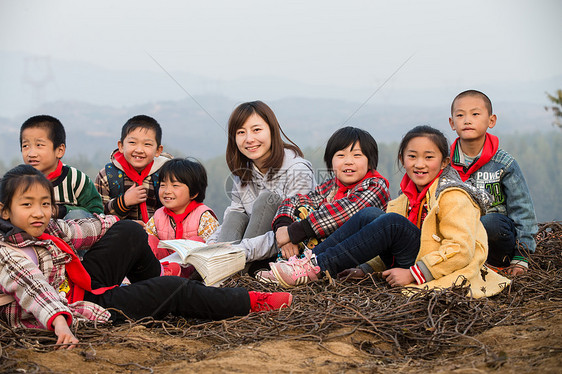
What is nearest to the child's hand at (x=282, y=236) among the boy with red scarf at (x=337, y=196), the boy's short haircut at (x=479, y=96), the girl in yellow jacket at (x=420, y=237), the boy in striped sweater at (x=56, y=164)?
the boy with red scarf at (x=337, y=196)

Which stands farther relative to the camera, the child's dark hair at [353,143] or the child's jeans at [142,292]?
the child's dark hair at [353,143]

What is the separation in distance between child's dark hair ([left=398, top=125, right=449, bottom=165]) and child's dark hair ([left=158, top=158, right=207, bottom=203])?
1.63 meters

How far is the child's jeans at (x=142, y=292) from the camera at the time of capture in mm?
2666

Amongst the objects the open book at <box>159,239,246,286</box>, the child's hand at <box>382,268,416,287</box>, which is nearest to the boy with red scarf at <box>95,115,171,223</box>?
the open book at <box>159,239,246,286</box>

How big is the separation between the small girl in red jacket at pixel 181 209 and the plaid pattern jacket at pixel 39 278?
4.86 ft

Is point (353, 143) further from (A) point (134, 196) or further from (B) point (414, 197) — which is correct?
(A) point (134, 196)

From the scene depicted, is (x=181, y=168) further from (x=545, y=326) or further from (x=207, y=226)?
(x=545, y=326)

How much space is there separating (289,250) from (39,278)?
1744 millimetres

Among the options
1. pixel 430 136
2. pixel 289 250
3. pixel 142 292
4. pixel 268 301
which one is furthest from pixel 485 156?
pixel 142 292

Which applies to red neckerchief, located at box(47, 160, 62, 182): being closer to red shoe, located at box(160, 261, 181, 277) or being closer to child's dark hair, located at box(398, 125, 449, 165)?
red shoe, located at box(160, 261, 181, 277)

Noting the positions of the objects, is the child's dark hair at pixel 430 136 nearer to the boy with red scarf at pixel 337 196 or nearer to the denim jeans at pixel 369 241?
the boy with red scarf at pixel 337 196

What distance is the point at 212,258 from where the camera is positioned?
3270mm

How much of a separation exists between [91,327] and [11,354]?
0.41 meters

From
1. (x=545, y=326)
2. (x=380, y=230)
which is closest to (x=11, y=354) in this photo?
(x=380, y=230)
